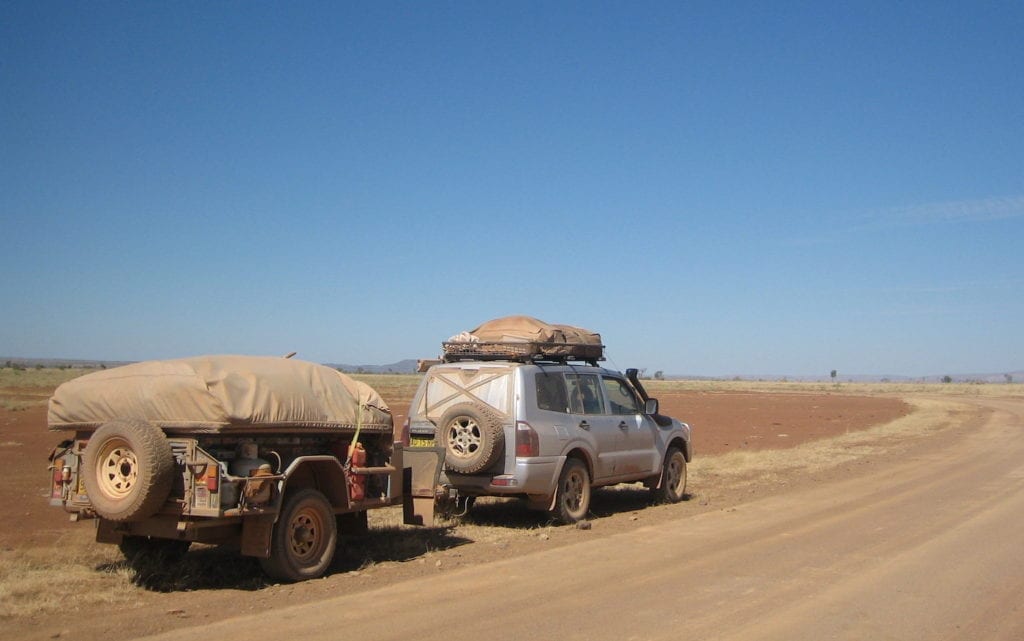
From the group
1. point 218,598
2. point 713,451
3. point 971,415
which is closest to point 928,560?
point 218,598

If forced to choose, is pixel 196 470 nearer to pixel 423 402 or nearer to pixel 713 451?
pixel 423 402

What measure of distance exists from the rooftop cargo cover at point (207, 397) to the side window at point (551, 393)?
3.23m

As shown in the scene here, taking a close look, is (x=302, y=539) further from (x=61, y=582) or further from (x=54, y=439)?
(x=54, y=439)

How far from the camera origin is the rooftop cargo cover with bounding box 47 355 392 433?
742 centimetres

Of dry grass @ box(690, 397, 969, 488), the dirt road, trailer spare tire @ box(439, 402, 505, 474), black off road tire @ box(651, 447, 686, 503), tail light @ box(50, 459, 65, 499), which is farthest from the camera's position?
dry grass @ box(690, 397, 969, 488)

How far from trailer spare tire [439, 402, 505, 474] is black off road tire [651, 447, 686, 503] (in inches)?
147

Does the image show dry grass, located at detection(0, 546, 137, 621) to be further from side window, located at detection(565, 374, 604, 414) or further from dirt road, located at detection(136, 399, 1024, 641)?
side window, located at detection(565, 374, 604, 414)

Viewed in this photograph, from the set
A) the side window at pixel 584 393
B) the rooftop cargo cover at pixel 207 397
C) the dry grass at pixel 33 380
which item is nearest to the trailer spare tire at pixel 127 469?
the rooftop cargo cover at pixel 207 397

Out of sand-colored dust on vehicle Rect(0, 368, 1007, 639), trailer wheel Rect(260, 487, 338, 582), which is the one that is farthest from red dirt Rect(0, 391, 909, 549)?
trailer wheel Rect(260, 487, 338, 582)

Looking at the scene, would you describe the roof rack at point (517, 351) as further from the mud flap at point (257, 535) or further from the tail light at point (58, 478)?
the tail light at point (58, 478)

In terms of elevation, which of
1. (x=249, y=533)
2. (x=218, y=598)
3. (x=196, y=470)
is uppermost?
(x=196, y=470)

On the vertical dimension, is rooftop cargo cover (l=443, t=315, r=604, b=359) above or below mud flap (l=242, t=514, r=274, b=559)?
above

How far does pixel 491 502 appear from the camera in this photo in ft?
44.1

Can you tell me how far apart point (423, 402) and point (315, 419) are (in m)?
3.44
